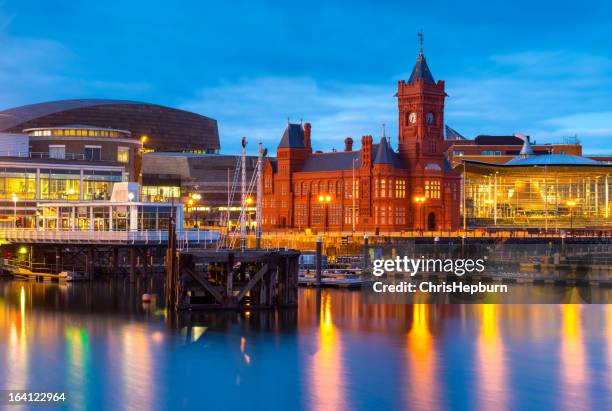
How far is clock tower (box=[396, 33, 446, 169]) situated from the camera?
135375mm

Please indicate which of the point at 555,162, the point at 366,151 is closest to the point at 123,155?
the point at 366,151

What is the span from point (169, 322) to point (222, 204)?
437 feet

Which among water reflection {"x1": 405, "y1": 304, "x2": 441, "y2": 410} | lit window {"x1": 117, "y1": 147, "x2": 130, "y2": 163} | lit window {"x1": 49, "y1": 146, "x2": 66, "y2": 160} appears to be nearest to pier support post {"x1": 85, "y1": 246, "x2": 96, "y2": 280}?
water reflection {"x1": 405, "y1": 304, "x2": 441, "y2": 410}

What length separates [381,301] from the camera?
77312 millimetres

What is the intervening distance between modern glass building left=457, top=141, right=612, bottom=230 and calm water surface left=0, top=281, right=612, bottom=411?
87.7 metres

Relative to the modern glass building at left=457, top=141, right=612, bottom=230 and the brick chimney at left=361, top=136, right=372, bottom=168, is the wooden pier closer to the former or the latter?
the brick chimney at left=361, top=136, right=372, bottom=168

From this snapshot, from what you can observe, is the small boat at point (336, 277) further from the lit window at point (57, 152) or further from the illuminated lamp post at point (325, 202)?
the lit window at point (57, 152)

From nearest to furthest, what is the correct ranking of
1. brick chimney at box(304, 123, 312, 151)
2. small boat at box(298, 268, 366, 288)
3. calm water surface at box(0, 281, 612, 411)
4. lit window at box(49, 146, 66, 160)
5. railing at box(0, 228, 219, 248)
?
calm water surface at box(0, 281, 612, 411) < railing at box(0, 228, 219, 248) < small boat at box(298, 268, 366, 288) < lit window at box(49, 146, 66, 160) < brick chimney at box(304, 123, 312, 151)

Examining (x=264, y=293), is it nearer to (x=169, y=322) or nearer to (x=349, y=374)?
(x=169, y=322)

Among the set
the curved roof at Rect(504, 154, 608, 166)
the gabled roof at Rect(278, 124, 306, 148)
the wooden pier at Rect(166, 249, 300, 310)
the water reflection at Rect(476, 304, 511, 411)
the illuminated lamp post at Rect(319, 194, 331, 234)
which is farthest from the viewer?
the curved roof at Rect(504, 154, 608, 166)

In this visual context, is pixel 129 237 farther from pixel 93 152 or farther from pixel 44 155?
pixel 44 155

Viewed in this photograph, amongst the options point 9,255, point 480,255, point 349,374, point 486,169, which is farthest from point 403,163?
point 349,374

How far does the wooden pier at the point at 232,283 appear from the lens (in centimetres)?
6347

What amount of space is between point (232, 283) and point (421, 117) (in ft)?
246
